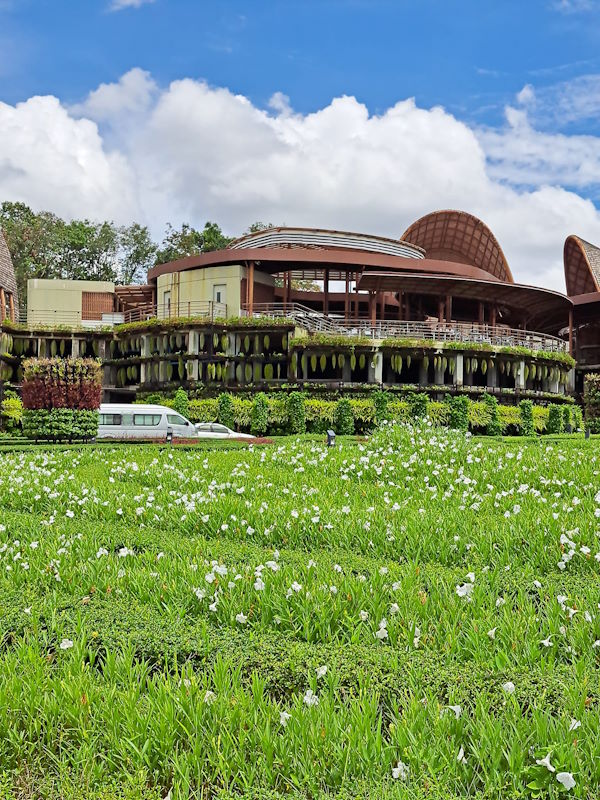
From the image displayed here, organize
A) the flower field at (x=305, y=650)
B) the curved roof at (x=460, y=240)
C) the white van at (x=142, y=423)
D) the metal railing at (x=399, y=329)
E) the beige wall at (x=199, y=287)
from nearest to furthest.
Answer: the flower field at (x=305, y=650)
the white van at (x=142, y=423)
the metal railing at (x=399, y=329)
the beige wall at (x=199, y=287)
the curved roof at (x=460, y=240)

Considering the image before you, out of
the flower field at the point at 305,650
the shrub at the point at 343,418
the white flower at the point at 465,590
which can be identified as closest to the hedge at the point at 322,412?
the shrub at the point at 343,418

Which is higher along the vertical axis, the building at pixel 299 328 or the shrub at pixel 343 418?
the building at pixel 299 328

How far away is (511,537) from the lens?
784 cm

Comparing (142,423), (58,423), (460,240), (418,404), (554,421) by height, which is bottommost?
(554,421)

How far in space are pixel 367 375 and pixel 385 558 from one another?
38.8 metres

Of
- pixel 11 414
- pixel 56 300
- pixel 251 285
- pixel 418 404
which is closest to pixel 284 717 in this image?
pixel 418 404

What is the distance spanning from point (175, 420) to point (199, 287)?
17.1 meters

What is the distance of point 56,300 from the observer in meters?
55.4

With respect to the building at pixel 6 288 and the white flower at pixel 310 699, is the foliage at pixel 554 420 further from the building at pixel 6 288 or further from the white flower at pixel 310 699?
the white flower at pixel 310 699

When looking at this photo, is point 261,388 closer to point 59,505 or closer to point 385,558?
point 59,505

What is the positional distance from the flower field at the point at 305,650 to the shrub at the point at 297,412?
91.7 ft

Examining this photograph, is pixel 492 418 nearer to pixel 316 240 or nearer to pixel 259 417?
pixel 259 417

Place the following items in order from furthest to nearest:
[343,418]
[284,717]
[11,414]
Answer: [11,414], [343,418], [284,717]

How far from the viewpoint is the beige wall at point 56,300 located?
55062mm
